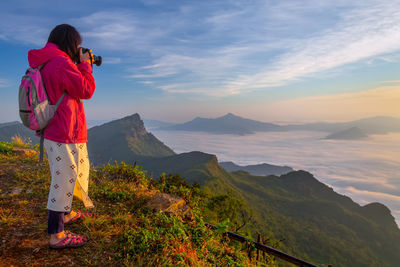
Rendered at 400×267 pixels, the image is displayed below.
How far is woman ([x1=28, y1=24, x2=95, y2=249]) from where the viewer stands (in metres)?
2.82

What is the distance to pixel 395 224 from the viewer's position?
4877 inches

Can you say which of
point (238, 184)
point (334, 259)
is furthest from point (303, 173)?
point (334, 259)

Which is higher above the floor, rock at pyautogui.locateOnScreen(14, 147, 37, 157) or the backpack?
the backpack

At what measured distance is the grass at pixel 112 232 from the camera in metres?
3.09

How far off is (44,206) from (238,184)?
395 feet

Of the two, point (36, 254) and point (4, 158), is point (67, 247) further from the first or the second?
point (4, 158)

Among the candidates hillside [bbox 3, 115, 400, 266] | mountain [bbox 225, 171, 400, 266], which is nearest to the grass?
hillside [bbox 3, 115, 400, 266]

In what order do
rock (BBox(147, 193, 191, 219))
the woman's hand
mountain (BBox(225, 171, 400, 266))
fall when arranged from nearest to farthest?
the woman's hand, rock (BBox(147, 193, 191, 219)), mountain (BBox(225, 171, 400, 266))

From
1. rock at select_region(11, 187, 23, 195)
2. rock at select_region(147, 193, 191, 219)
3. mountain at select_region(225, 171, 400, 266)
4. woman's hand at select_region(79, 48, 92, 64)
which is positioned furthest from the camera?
mountain at select_region(225, 171, 400, 266)

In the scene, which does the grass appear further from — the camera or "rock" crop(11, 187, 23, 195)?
the camera

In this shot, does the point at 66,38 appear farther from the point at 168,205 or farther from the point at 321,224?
the point at 321,224

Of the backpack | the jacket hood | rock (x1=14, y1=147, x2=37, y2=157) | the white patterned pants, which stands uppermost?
the jacket hood

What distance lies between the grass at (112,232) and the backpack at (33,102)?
180 cm

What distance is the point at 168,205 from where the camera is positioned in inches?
190
